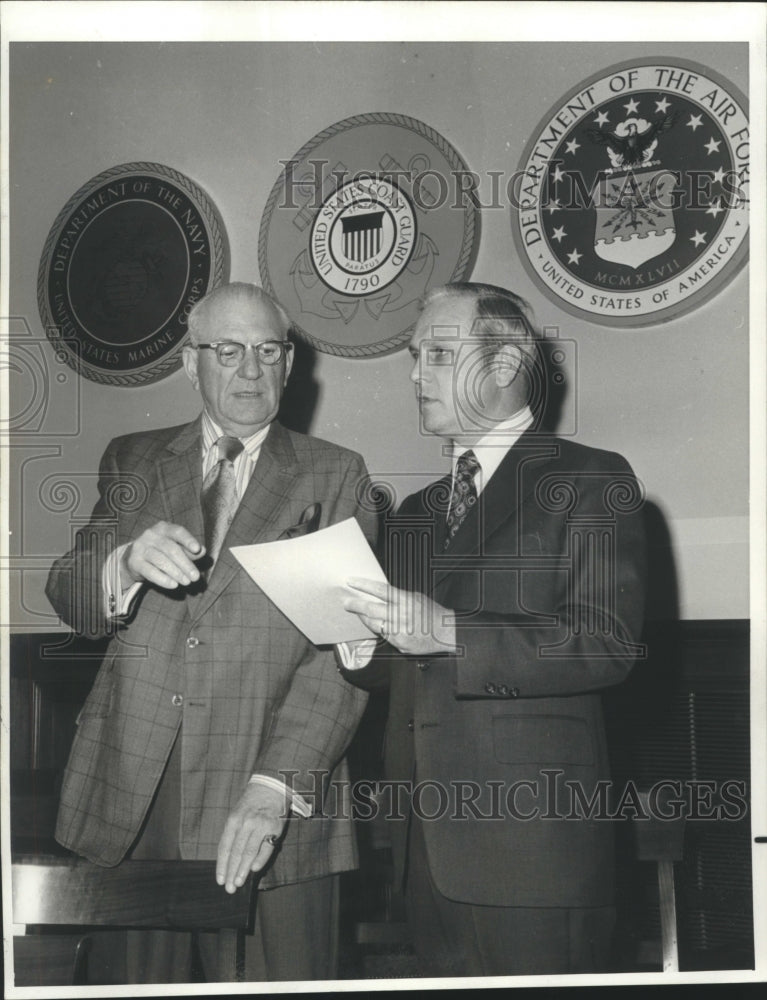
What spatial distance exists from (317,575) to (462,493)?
42 cm

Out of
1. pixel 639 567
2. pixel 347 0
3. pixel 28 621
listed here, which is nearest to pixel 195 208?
pixel 347 0

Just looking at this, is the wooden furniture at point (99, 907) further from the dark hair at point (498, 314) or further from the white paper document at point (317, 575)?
the dark hair at point (498, 314)

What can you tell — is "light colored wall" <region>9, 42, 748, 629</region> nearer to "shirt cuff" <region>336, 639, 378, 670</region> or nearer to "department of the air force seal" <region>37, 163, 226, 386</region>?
"department of the air force seal" <region>37, 163, 226, 386</region>

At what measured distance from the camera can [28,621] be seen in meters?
2.66

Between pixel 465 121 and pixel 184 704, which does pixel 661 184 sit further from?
pixel 184 704

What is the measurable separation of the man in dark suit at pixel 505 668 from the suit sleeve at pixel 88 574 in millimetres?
649

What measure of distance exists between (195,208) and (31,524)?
0.92 meters

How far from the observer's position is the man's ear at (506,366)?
2645 millimetres

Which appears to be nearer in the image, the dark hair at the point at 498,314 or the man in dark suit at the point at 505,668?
the man in dark suit at the point at 505,668

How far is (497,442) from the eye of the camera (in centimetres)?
264

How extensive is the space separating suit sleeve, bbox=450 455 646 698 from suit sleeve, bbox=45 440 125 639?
0.91 metres

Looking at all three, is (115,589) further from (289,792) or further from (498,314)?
(498,314)

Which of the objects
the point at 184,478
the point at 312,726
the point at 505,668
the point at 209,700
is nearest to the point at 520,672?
the point at 505,668

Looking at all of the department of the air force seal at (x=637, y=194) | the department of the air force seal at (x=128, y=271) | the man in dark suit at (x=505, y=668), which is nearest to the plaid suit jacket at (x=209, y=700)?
the man in dark suit at (x=505, y=668)
